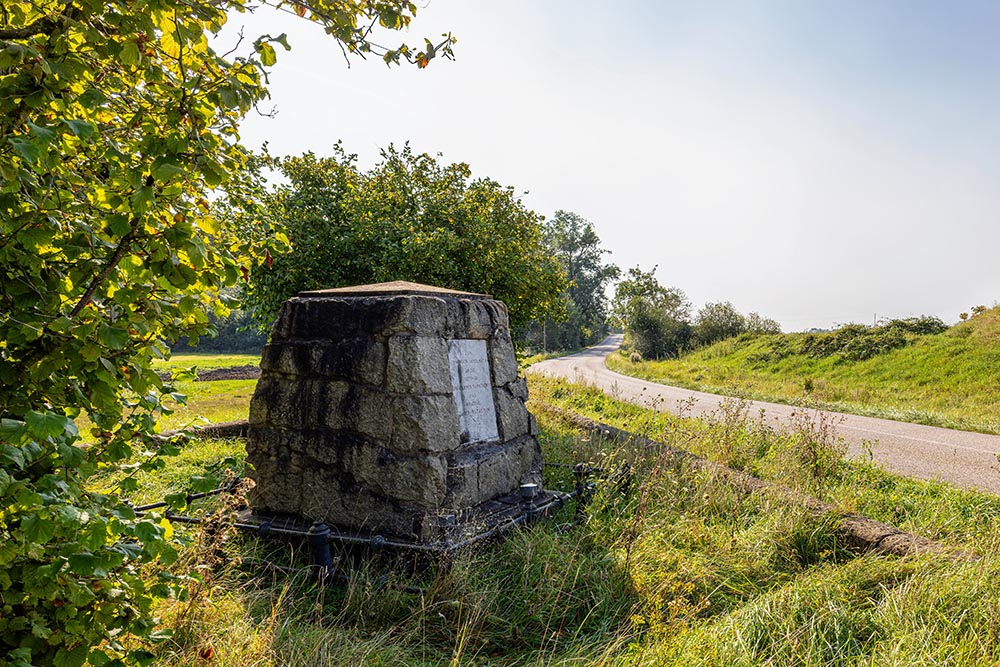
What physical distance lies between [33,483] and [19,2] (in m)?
1.52

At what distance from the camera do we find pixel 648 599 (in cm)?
378

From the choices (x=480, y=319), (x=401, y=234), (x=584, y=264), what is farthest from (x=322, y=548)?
(x=584, y=264)

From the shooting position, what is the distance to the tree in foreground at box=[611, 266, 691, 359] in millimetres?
33669

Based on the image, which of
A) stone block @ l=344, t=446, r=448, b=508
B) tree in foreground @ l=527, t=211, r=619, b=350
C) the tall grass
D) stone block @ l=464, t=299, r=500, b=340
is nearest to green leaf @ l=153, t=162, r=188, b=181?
the tall grass

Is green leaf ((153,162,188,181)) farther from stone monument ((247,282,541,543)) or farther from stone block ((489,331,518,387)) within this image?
stone block ((489,331,518,387))

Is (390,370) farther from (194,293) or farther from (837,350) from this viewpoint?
(837,350)

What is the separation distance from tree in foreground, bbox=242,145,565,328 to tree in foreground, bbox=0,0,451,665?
6584 millimetres

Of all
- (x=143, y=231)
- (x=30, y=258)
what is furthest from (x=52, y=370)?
(x=143, y=231)

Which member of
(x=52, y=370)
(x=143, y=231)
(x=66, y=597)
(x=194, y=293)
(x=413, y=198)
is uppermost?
(x=413, y=198)

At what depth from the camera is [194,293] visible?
2244 mm

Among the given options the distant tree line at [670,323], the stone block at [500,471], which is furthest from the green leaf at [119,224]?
the distant tree line at [670,323]

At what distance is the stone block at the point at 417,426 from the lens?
4.59 meters

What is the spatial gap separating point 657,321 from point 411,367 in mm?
31721

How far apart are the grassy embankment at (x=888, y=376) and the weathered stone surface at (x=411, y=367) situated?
37.8 feet
